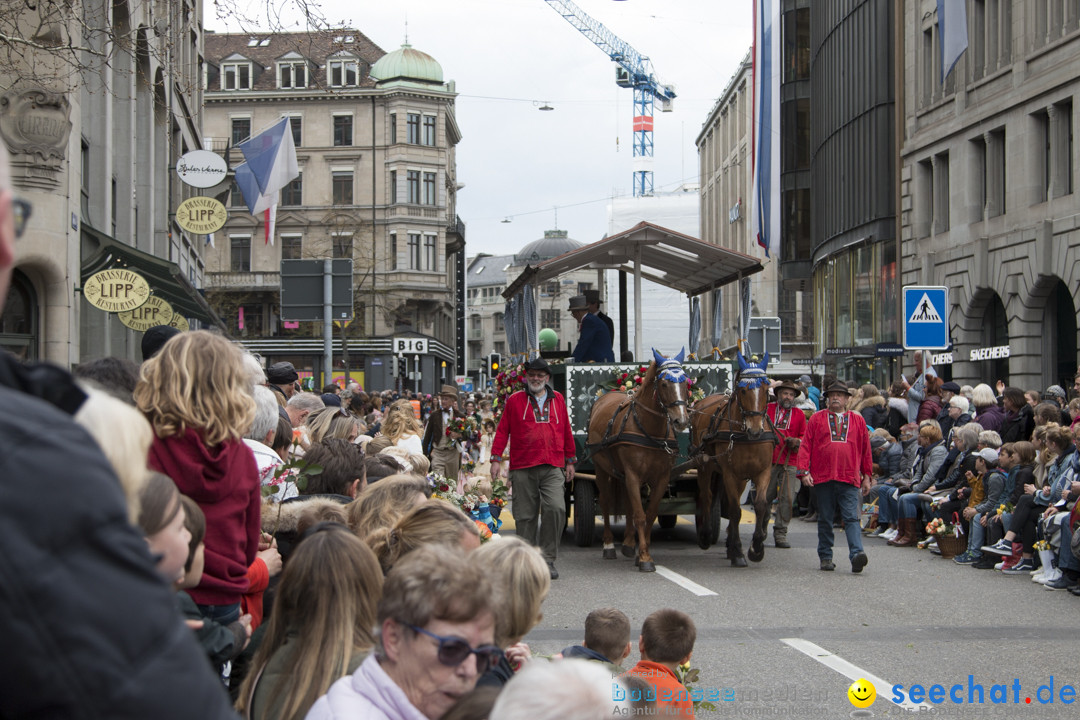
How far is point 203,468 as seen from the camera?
15.0 feet

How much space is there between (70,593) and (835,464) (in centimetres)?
1249

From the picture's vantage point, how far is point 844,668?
8.11 m

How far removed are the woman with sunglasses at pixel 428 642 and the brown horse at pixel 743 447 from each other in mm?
10678

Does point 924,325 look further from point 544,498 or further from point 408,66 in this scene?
point 408,66

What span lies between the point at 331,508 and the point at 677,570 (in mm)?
8717

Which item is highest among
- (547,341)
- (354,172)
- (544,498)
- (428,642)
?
(354,172)

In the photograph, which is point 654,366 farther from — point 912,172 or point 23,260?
point 912,172

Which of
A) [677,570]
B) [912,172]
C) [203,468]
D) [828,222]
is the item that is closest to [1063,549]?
[677,570]

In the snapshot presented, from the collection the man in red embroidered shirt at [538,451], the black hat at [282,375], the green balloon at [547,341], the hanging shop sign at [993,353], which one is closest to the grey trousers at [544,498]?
the man in red embroidered shirt at [538,451]

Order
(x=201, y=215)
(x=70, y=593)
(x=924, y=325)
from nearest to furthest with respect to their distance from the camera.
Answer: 1. (x=70, y=593)
2. (x=924, y=325)
3. (x=201, y=215)

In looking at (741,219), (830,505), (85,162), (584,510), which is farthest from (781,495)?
(741,219)

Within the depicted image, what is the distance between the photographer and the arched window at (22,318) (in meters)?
17.1

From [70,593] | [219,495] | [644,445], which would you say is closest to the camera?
[70,593]

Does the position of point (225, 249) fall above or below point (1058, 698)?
above
